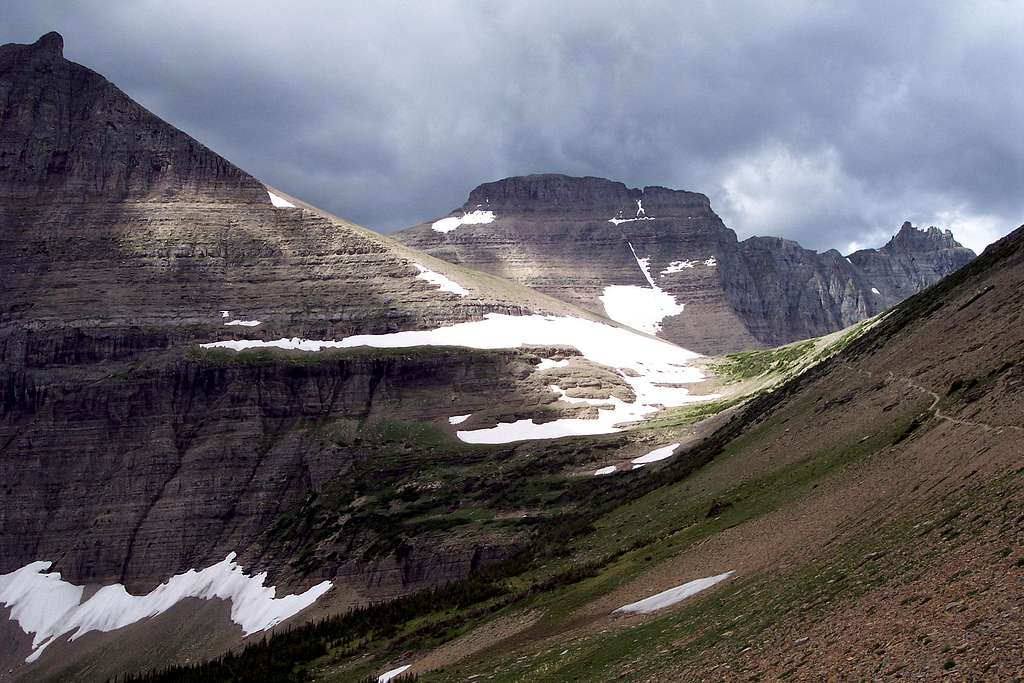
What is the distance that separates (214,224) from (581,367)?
264 feet

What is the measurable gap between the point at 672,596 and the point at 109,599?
116m

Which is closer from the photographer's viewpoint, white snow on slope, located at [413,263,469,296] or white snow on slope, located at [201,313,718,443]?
white snow on slope, located at [201,313,718,443]

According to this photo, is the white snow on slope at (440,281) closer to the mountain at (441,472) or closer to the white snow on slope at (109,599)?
the mountain at (441,472)

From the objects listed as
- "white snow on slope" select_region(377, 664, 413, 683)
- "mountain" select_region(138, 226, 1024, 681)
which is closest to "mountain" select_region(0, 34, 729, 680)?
"mountain" select_region(138, 226, 1024, 681)

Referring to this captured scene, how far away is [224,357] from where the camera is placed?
161250 millimetres

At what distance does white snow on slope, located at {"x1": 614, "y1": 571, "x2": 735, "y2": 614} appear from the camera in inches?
1350

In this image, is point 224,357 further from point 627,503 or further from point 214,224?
point 627,503

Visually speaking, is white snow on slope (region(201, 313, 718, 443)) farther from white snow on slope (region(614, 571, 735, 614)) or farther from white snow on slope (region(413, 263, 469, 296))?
white snow on slope (region(614, 571, 735, 614))

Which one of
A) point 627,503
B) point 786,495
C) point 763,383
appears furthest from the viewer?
point 763,383

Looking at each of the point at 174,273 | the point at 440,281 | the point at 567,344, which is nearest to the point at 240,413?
the point at 174,273

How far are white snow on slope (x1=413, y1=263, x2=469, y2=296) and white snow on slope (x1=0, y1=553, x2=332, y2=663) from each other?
74.1 metres

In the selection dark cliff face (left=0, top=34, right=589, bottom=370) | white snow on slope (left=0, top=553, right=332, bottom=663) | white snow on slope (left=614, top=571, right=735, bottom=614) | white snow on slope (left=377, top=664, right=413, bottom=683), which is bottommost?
white snow on slope (left=0, top=553, right=332, bottom=663)

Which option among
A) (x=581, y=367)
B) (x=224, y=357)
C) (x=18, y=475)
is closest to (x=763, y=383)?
(x=581, y=367)

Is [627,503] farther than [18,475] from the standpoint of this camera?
No
